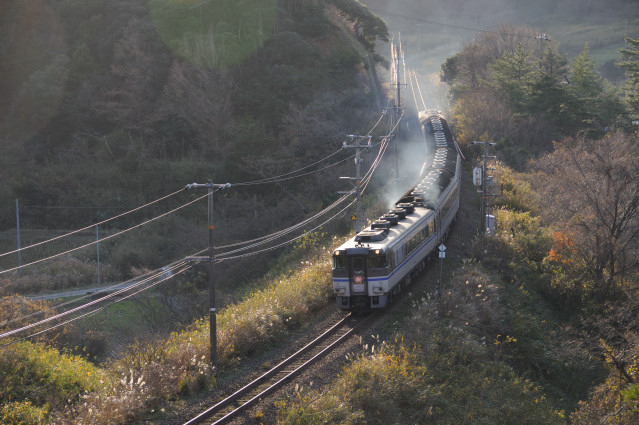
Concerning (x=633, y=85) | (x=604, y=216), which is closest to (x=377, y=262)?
(x=604, y=216)

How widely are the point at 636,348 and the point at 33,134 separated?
51148mm

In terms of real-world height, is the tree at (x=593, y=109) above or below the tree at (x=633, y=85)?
Answer: below

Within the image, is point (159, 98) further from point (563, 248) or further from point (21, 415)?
point (21, 415)

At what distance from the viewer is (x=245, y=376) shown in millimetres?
17031

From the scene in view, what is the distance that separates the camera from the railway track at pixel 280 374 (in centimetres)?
1446

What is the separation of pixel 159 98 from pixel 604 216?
38.7 m

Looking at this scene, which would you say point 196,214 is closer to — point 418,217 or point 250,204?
point 250,204

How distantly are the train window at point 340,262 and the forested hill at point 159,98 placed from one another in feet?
76.8

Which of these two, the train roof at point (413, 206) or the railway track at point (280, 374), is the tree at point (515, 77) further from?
the railway track at point (280, 374)

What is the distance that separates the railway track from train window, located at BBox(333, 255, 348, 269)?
6.32ft

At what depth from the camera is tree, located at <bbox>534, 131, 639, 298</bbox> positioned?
2975 centimetres

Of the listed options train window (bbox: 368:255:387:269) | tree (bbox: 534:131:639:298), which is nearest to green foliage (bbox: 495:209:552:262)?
tree (bbox: 534:131:639:298)

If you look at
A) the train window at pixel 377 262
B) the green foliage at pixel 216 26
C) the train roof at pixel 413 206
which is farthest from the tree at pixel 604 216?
the green foliage at pixel 216 26

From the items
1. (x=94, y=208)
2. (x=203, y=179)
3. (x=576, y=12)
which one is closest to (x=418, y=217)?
(x=203, y=179)
